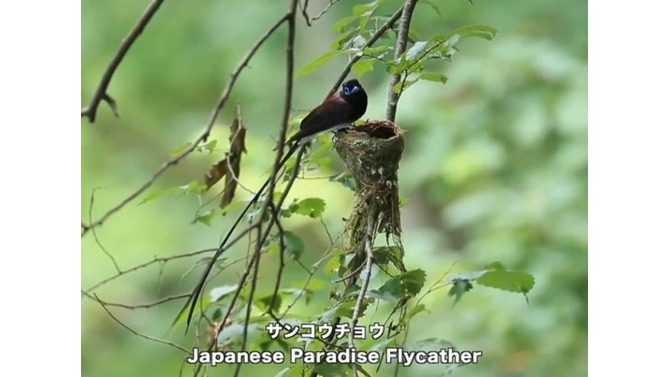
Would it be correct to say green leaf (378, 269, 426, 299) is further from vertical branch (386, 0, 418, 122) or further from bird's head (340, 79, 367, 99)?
bird's head (340, 79, 367, 99)

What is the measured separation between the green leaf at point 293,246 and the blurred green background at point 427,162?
36.2 inches

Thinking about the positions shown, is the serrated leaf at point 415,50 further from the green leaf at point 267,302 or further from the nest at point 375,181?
the green leaf at point 267,302

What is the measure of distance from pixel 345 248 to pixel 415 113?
1877 millimetres

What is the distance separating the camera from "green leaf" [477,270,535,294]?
159 cm

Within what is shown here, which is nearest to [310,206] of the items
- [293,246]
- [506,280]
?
[293,246]

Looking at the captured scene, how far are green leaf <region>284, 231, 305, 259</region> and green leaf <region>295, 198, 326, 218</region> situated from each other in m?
0.06

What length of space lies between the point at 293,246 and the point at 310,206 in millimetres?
96

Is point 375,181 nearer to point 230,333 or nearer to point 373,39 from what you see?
point 373,39

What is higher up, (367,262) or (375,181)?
(375,181)

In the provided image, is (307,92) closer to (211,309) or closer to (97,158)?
(97,158)

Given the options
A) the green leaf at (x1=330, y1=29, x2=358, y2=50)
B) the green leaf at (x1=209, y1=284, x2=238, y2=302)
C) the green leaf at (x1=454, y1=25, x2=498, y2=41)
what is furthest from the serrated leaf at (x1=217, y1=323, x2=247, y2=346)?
the green leaf at (x1=454, y1=25, x2=498, y2=41)

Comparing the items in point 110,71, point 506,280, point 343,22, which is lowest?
point 506,280

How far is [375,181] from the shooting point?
187cm

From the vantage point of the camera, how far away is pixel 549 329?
338 cm
